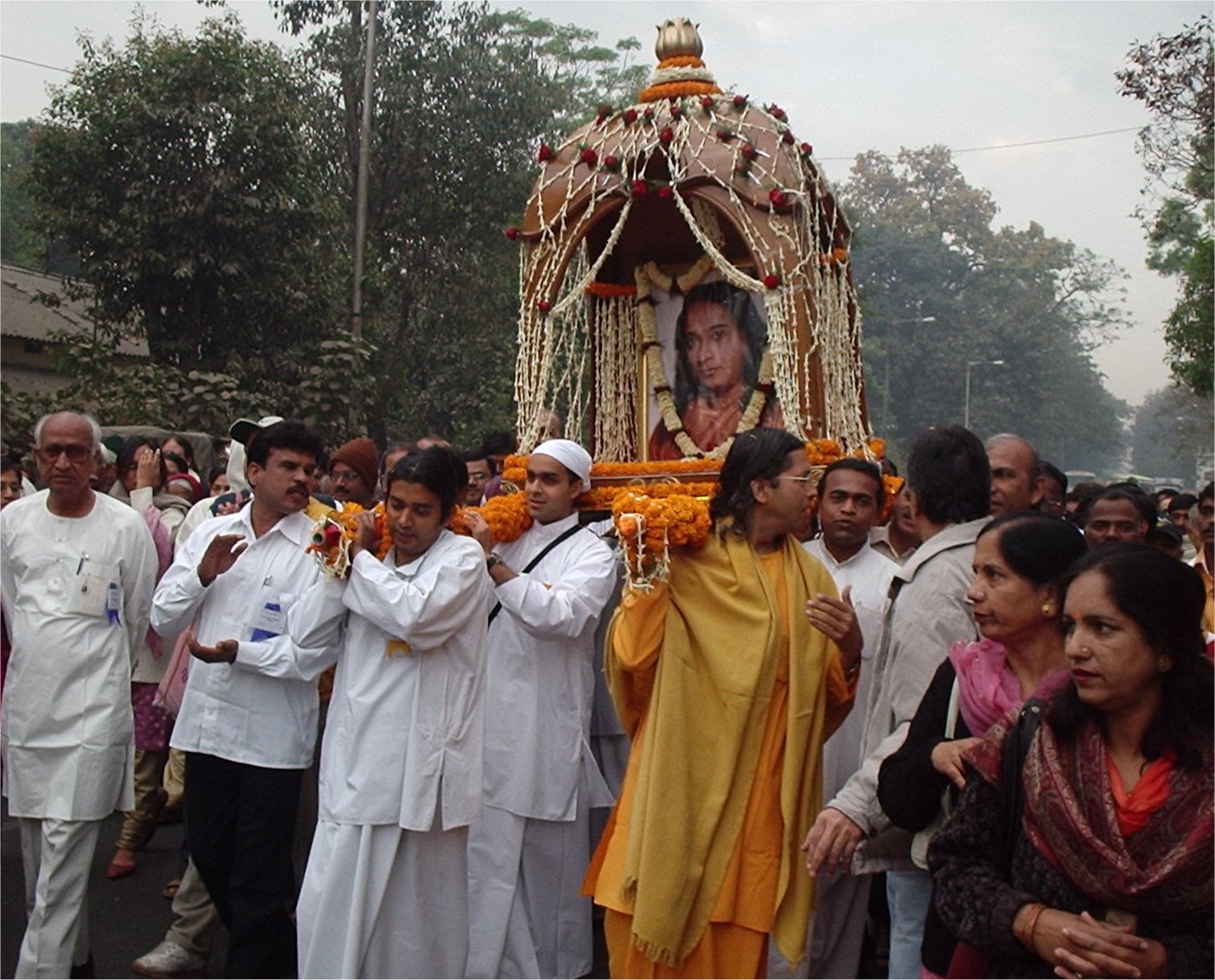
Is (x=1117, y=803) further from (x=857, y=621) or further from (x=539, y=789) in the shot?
(x=539, y=789)

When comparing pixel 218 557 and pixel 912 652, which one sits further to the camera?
pixel 218 557

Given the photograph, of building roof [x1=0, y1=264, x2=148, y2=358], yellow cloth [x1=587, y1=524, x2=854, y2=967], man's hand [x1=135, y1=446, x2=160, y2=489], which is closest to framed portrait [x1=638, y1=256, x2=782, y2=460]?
man's hand [x1=135, y1=446, x2=160, y2=489]

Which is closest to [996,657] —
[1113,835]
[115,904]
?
[1113,835]

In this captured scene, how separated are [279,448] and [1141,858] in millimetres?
3151

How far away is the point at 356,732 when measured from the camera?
3.91 meters

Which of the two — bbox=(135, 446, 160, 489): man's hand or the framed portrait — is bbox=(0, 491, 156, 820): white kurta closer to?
bbox=(135, 446, 160, 489): man's hand

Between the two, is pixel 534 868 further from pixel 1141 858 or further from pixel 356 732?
pixel 1141 858

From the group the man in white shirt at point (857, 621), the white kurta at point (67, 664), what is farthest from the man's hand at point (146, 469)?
the man in white shirt at point (857, 621)

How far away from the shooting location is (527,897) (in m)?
4.66

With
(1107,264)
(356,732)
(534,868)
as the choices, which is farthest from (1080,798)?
(1107,264)

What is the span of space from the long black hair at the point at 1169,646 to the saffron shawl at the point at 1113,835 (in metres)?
0.04

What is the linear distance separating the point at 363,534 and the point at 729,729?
4.24 feet

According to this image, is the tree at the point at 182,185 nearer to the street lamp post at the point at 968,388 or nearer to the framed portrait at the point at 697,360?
the framed portrait at the point at 697,360

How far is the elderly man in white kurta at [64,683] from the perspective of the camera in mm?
4297
